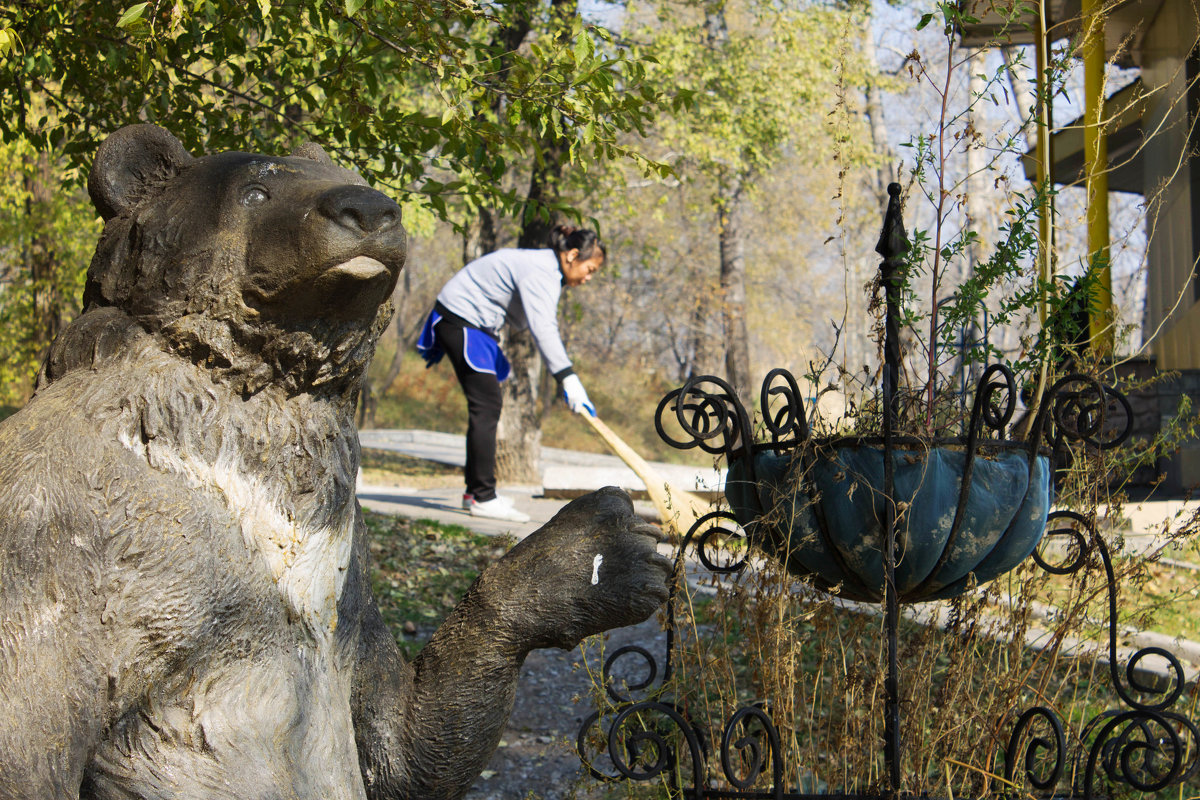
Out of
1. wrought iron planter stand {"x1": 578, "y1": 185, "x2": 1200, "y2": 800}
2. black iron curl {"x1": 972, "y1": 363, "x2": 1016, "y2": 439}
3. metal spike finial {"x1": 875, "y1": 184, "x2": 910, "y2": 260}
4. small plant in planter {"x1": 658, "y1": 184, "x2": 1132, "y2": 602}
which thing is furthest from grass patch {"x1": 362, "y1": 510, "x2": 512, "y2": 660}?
black iron curl {"x1": 972, "y1": 363, "x2": 1016, "y2": 439}

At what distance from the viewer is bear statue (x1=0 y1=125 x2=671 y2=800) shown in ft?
4.66

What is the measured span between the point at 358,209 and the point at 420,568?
4.00 meters

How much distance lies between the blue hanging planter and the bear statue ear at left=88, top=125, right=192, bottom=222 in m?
1.38

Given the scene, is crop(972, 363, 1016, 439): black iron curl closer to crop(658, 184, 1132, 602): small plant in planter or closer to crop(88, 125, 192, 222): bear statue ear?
crop(658, 184, 1132, 602): small plant in planter

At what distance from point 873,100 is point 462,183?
697 inches

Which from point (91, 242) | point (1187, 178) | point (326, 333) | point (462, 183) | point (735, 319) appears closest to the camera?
point (326, 333)

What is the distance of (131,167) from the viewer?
5.83 feet

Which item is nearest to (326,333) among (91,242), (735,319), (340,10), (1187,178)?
(340,10)

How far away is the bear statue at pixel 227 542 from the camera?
→ 142cm

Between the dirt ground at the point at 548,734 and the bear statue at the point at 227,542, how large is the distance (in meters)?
1.01

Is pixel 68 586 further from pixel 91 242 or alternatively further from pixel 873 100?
pixel 873 100

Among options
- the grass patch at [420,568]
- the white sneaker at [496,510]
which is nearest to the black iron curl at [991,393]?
the grass patch at [420,568]

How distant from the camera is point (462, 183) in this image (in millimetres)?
3344

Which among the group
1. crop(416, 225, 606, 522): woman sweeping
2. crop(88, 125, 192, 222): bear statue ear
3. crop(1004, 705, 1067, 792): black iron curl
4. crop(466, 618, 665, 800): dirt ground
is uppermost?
crop(416, 225, 606, 522): woman sweeping
